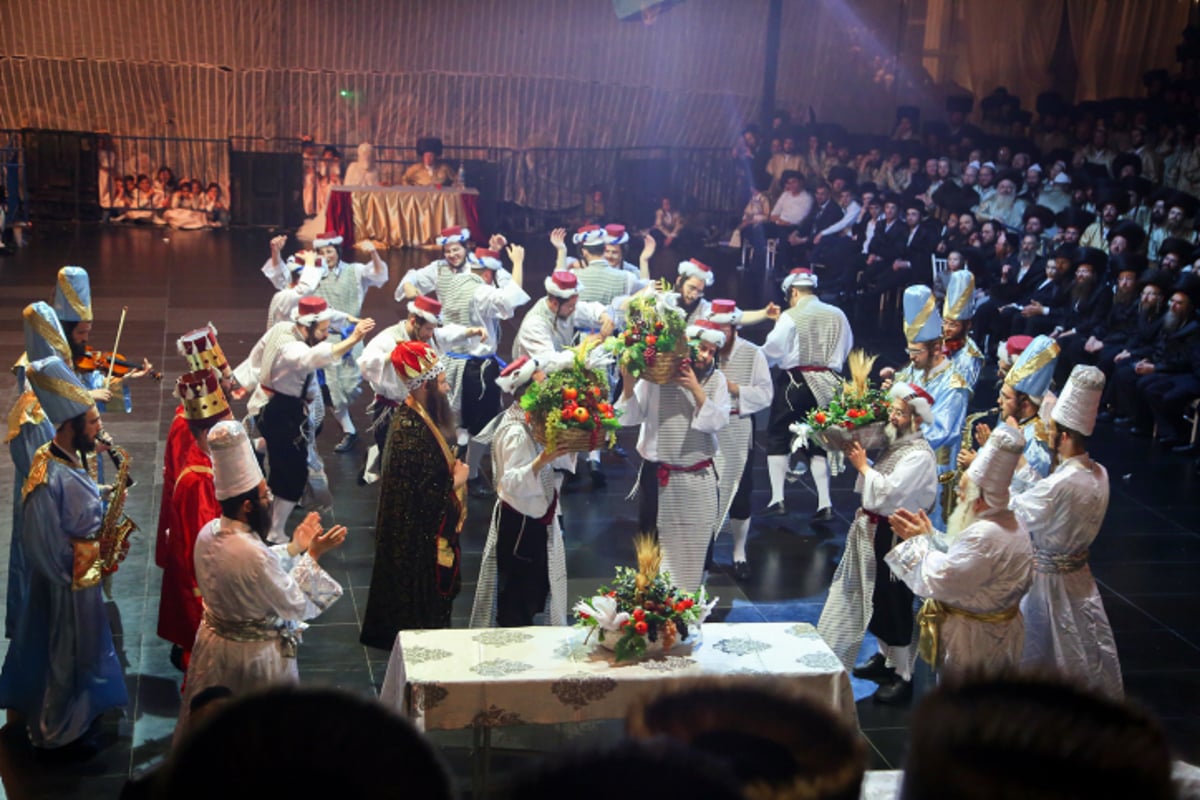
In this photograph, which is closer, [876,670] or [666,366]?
[876,670]

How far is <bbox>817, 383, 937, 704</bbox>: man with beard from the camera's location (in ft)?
20.9

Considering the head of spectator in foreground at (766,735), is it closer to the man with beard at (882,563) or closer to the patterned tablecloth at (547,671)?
the patterned tablecloth at (547,671)

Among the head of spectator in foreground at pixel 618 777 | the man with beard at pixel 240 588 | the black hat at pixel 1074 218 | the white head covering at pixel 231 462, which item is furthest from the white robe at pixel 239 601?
the black hat at pixel 1074 218

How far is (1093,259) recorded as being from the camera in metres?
13.4

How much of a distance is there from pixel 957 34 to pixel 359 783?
937 inches

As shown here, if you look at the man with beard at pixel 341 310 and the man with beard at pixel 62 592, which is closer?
the man with beard at pixel 62 592

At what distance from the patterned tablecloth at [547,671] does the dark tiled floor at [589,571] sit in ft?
2.20

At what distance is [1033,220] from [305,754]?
14817 mm

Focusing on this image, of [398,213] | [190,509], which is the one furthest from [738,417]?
[398,213]

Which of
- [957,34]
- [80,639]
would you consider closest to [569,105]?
[957,34]

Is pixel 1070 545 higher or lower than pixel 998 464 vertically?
lower

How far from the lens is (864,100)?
24.7 meters

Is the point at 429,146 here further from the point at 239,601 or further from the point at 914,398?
the point at 239,601

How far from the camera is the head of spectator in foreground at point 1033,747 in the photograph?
1.29 meters
